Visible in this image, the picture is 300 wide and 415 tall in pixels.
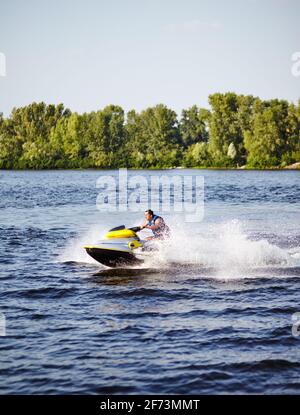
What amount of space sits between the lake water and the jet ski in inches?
12.7

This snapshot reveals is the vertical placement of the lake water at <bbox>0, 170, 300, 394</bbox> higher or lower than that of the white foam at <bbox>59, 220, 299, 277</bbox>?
lower

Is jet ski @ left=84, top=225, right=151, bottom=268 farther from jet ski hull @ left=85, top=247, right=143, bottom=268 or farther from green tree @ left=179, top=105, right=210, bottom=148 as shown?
green tree @ left=179, top=105, right=210, bottom=148

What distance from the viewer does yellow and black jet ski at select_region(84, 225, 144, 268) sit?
667 inches

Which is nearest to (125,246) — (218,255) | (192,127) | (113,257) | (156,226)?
(113,257)

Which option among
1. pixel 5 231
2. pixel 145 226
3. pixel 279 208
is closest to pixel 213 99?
pixel 279 208

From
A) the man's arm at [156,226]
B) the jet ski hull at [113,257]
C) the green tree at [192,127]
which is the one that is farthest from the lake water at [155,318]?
the green tree at [192,127]

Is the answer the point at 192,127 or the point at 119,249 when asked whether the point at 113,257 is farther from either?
the point at 192,127

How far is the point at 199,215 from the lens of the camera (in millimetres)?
31500

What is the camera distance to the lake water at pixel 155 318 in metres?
9.76

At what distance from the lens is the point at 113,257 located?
17016 millimetres

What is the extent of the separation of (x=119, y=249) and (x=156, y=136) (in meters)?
95.5

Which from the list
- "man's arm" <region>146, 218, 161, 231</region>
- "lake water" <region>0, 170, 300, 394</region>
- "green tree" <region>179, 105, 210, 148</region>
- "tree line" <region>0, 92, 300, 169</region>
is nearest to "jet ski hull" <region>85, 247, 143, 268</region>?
"lake water" <region>0, 170, 300, 394</region>

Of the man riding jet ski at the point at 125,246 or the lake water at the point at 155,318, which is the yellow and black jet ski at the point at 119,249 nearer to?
the man riding jet ski at the point at 125,246
